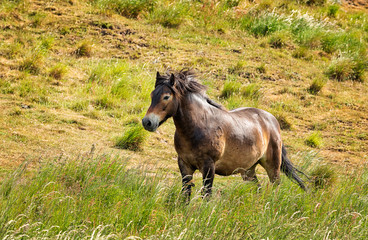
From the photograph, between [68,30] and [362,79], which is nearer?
[68,30]

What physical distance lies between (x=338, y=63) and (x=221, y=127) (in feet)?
30.9

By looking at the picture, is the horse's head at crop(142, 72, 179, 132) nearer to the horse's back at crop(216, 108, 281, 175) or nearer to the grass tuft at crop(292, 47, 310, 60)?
the horse's back at crop(216, 108, 281, 175)

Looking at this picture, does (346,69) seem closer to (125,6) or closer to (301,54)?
(301,54)

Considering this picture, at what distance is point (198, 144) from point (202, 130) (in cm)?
18

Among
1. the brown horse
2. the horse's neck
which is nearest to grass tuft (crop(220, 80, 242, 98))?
the brown horse

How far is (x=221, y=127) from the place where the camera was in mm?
6188

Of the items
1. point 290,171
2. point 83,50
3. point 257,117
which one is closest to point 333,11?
point 83,50

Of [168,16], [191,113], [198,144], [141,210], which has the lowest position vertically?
[168,16]

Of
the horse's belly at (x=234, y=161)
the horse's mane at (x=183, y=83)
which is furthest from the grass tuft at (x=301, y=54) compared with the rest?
the horse's mane at (x=183, y=83)

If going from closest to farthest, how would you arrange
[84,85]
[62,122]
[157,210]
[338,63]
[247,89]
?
[157,210] < [62,122] < [84,85] < [247,89] < [338,63]

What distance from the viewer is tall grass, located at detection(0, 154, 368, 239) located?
4.70 meters

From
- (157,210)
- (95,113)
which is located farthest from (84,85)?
(157,210)

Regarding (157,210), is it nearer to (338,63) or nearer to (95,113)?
(95,113)

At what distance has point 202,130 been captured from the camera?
235 inches
